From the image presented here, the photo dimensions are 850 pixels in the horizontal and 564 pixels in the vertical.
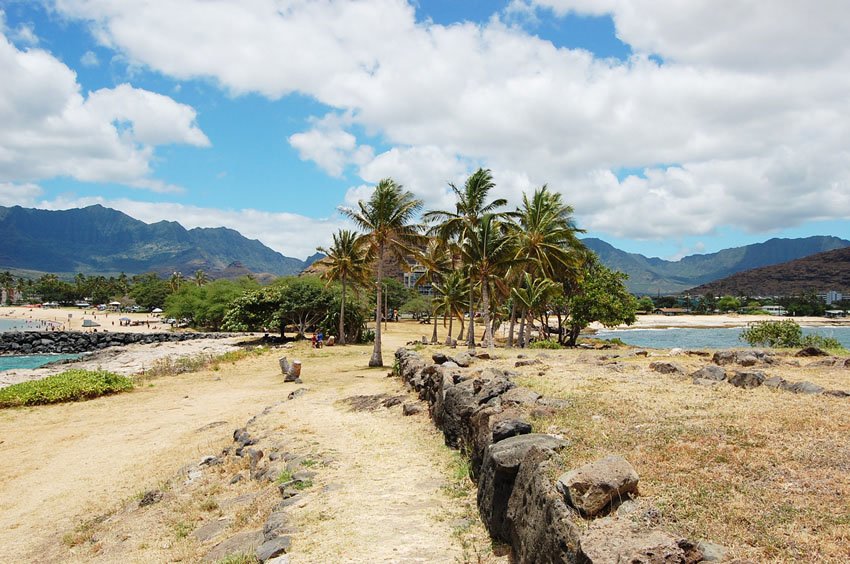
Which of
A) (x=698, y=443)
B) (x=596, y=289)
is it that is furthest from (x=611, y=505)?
(x=596, y=289)

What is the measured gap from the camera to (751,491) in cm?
570

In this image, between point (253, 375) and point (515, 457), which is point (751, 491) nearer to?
point (515, 457)

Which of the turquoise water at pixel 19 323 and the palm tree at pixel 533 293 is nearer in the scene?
the palm tree at pixel 533 293

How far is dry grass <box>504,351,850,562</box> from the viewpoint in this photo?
484 cm

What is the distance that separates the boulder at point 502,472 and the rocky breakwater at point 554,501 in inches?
0.5

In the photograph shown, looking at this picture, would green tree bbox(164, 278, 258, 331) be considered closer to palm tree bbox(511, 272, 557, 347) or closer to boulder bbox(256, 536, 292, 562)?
palm tree bbox(511, 272, 557, 347)

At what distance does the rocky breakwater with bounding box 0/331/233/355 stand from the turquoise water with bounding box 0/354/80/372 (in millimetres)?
2307

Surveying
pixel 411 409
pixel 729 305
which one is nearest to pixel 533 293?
pixel 411 409

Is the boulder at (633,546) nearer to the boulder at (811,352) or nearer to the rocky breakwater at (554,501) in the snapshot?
the rocky breakwater at (554,501)

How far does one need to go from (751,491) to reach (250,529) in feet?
23.3

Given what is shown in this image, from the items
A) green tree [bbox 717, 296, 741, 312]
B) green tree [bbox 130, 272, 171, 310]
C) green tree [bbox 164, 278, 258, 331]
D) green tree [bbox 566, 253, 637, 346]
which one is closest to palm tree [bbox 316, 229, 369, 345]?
green tree [bbox 566, 253, 637, 346]

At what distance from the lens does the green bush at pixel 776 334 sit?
104 ft

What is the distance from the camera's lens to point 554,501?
221 inches

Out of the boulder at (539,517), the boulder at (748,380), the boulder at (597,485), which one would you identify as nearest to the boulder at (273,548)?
the boulder at (539,517)
